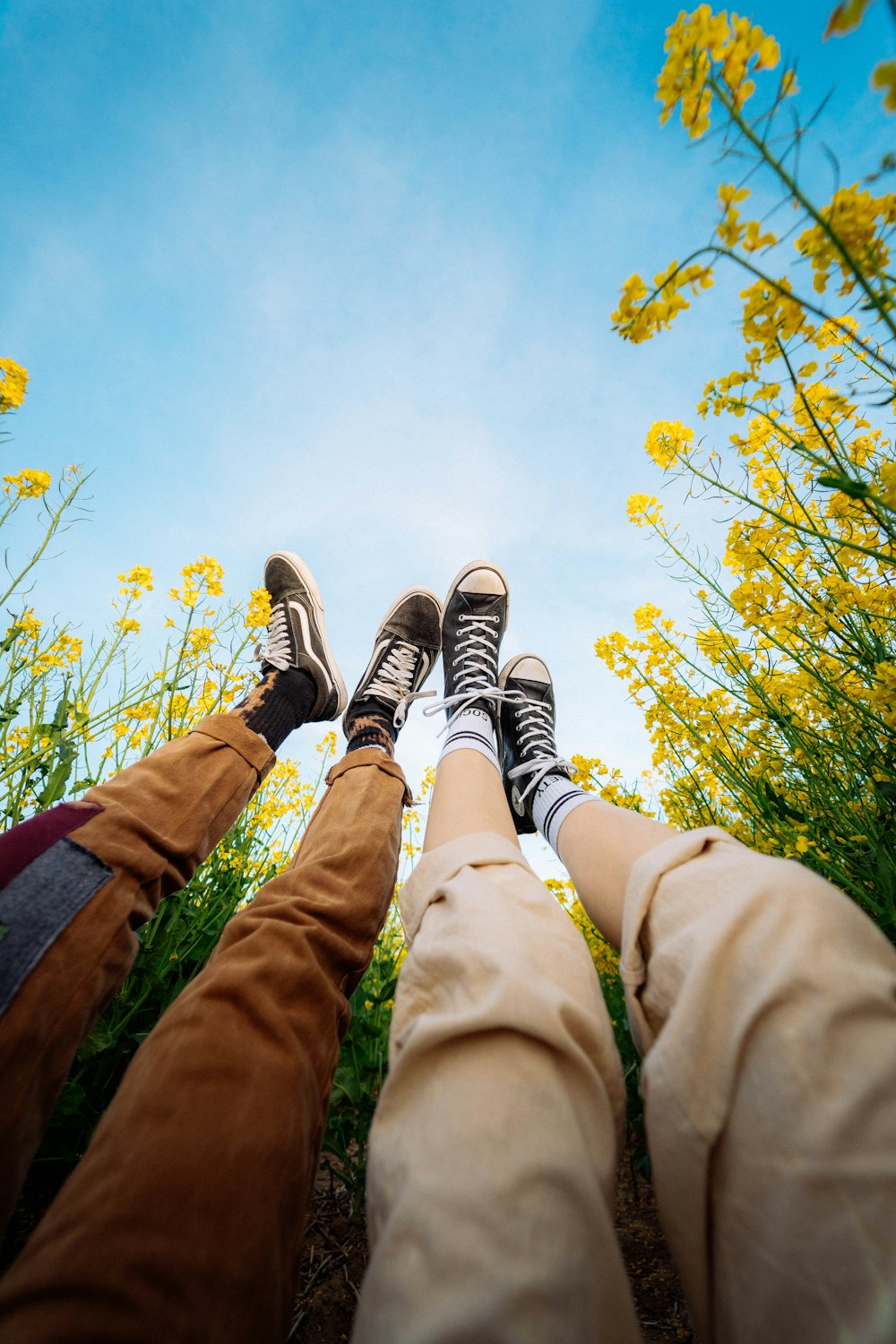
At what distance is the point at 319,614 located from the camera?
2311 millimetres

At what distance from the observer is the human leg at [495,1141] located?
44 centimetres

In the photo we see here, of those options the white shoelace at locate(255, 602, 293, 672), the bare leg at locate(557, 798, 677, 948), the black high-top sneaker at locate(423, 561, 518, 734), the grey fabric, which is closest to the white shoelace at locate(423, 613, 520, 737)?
the black high-top sneaker at locate(423, 561, 518, 734)

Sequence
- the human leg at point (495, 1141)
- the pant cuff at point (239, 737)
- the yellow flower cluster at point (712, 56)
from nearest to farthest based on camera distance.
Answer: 1. the human leg at point (495, 1141)
2. the yellow flower cluster at point (712, 56)
3. the pant cuff at point (239, 737)

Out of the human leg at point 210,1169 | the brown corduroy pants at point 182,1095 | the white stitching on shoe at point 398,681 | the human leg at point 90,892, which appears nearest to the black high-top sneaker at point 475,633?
the white stitching on shoe at point 398,681

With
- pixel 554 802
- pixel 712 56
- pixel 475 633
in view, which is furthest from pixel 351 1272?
pixel 712 56

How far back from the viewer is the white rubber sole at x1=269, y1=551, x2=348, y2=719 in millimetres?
2070

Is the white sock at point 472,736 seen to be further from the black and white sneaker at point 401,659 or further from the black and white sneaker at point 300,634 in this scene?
the black and white sneaker at point 300,634

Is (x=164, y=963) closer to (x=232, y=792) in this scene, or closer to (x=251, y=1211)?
(x=232, y=792)

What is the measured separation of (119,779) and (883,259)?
136cm

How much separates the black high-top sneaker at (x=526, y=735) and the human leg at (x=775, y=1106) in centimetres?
113

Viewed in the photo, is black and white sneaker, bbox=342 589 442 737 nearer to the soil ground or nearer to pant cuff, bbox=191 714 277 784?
pant cuff, bbox=191 714 277 784

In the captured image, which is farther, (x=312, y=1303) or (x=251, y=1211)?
(x=312, y=1303)

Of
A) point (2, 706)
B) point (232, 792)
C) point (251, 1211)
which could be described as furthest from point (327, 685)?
point (251, 1211)

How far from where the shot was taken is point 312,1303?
3.53 ft
